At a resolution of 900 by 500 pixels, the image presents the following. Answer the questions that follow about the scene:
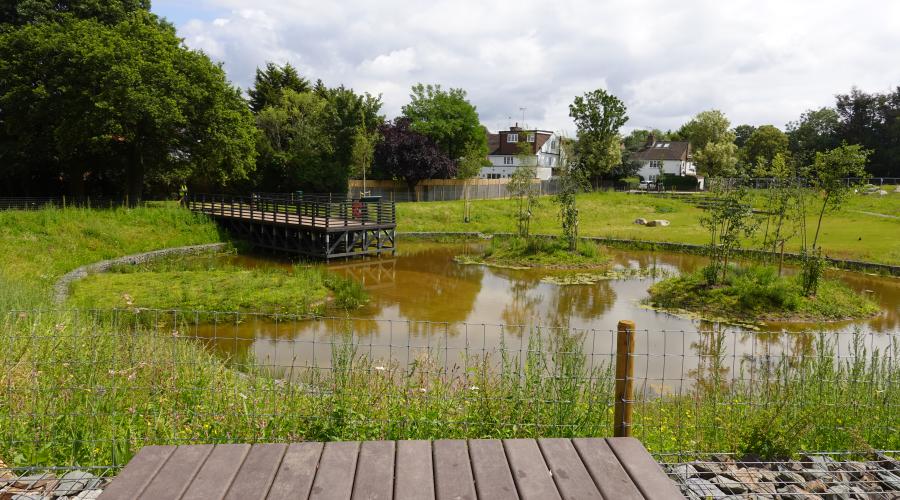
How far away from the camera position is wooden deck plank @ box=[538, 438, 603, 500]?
275cm

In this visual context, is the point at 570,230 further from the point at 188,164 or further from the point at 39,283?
the point at 188,164

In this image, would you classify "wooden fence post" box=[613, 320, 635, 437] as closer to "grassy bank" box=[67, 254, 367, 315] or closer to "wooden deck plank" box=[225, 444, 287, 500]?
"wooden deck plank" box=[225, 444, 287, 500]

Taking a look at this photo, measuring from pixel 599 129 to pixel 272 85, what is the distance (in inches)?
1073

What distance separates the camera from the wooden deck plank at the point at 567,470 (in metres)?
2.75

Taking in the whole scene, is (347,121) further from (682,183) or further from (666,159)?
(666,159)

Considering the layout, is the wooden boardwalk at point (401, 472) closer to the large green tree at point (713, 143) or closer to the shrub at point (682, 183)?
the large green tree at point (713, 143)

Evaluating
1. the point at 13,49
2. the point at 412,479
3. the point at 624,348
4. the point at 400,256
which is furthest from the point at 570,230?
the point at 13,49

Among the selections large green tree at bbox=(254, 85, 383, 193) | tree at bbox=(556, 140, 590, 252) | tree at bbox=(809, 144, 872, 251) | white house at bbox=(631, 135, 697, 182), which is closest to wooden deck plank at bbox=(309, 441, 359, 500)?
tree at bbox=(809, 144, 872, 251)

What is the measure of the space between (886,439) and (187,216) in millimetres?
25692

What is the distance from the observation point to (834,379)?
17.6 ft

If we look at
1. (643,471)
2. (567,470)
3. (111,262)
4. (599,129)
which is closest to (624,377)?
(643,471)

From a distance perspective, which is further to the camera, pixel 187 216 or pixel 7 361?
pixel 187 216

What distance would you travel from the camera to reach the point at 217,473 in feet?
9.34

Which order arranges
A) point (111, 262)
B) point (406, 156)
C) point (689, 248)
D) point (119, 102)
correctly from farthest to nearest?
point (406, 156) → point (689, 248) → point (119, 102) → point (111, 262)
